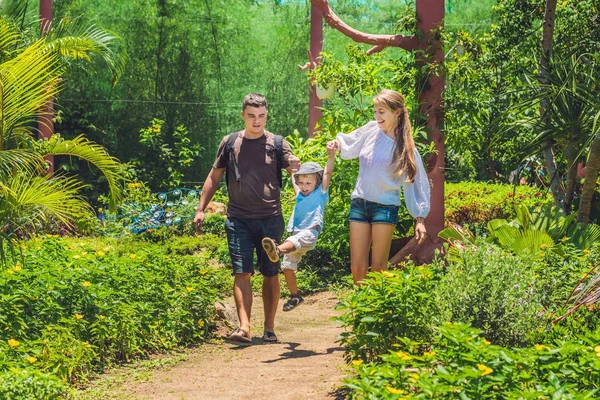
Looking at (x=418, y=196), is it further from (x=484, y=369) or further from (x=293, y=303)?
(x=484, y=369)

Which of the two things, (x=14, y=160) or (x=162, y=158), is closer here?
(x=14, y=160)

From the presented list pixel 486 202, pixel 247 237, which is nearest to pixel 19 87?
pixel 247 237

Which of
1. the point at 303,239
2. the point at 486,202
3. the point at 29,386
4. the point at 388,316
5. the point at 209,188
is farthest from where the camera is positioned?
the point at 486,202

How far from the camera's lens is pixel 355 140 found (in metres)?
6.55

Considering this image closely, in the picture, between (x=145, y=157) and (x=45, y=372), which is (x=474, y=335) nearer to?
(x=45, y=372)

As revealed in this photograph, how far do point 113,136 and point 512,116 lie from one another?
7.68 m

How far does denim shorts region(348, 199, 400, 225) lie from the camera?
6258mm

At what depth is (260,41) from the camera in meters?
17.1

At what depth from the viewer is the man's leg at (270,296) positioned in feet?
21.9

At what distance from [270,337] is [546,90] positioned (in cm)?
377

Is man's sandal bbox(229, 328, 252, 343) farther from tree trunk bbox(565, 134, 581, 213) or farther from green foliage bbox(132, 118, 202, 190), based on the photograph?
green foliage bbox(132, 118, 202, 190)

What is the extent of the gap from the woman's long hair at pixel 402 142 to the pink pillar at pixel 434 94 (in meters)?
3.36

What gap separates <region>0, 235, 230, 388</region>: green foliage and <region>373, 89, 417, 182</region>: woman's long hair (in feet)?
5.39

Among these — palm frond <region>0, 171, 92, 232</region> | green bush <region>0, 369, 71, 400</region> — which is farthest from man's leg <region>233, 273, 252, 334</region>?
green bush <region>0, 369, 71, 400</region>
